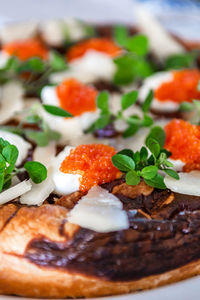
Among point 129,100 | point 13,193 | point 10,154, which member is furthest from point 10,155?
point 129,100

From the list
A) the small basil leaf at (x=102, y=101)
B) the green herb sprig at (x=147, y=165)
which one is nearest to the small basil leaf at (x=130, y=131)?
the small basil leaf at (x=102, y=101)

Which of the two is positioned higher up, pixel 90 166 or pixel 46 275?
pixel 90 166

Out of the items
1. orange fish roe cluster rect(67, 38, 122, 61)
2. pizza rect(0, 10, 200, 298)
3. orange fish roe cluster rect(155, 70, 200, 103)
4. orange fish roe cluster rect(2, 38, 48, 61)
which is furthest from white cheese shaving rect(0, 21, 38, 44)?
orange fish roe cluster rect(155, 70, 200, 103)

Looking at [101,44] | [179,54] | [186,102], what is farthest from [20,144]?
[179,54]

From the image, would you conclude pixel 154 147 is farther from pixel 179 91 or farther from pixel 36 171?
pixel 179 91

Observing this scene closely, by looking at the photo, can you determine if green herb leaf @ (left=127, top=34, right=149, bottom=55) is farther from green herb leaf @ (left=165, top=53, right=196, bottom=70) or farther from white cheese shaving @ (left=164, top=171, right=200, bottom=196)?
white cheese shaving @ (left=164, top=171, right=200, bottom=196)

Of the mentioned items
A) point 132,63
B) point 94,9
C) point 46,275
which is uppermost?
point 132,63

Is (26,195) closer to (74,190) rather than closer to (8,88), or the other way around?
(74,190)

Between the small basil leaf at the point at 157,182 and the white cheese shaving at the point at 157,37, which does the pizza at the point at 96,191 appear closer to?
the small basil leaf at the point at 157,182
